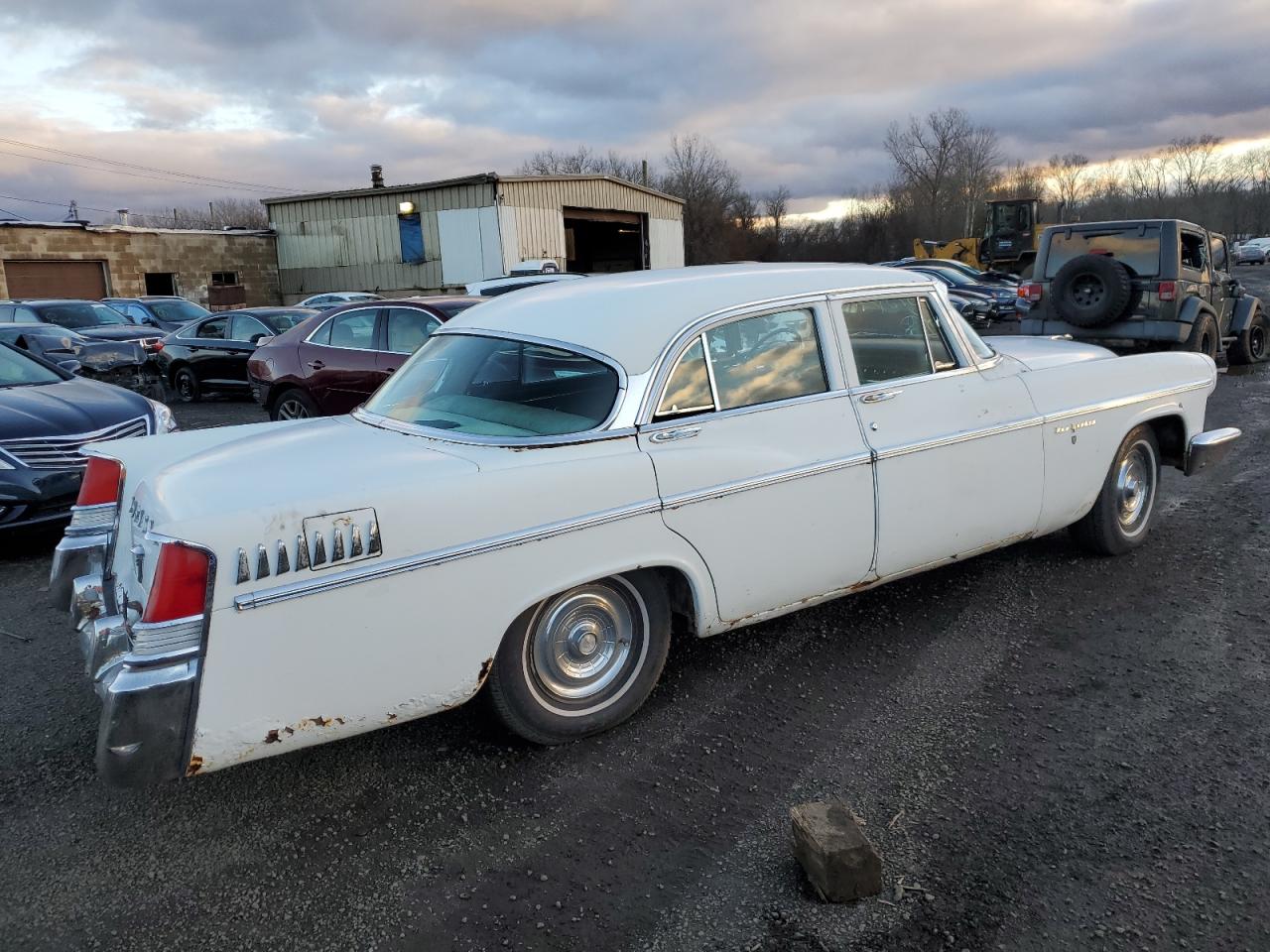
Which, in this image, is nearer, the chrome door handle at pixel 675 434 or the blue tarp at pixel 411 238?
the chrome door handle at pixel 675 434

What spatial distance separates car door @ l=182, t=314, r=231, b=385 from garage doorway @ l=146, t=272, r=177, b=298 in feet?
61.0

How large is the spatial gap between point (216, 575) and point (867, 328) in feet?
9.03

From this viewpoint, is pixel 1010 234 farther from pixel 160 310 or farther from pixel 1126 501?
pixel 1126 501

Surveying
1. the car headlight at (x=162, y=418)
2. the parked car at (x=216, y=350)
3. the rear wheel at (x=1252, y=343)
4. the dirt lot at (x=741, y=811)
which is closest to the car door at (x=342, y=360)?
the car headlight at (x=162, y=418)

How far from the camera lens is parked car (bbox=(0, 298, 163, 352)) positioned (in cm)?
1515

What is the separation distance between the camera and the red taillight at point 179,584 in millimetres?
2438

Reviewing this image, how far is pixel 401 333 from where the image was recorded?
8.20m

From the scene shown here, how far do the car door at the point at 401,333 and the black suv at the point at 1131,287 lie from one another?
7845 mm

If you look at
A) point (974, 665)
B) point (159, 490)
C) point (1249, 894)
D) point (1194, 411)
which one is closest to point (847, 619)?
point (974, 665)

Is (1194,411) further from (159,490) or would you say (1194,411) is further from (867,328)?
(159,490)

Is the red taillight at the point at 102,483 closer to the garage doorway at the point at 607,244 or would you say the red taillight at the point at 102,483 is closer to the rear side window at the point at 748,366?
the rear side window at the point at 748,366

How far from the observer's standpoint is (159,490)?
2.78m

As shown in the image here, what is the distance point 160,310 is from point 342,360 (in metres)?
12.8

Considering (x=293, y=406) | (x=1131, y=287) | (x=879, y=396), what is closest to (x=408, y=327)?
(x=293, y=406)
